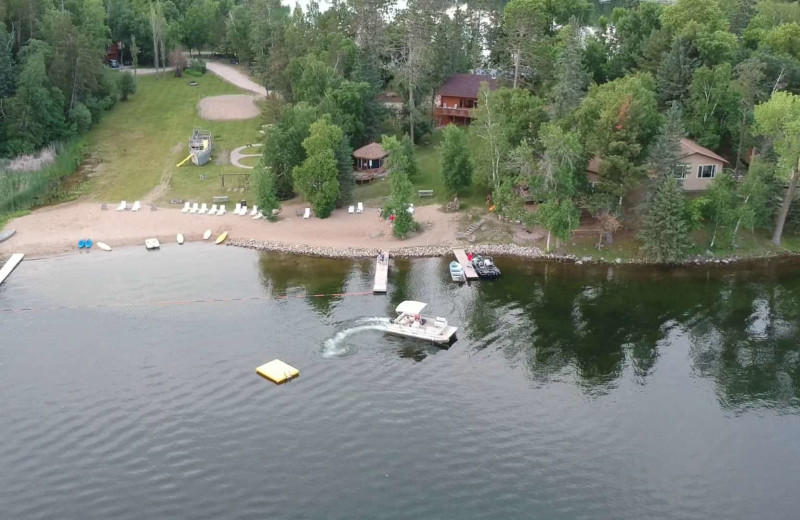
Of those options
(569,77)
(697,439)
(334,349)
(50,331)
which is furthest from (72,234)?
(697,439)

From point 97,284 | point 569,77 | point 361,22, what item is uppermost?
point 361,22

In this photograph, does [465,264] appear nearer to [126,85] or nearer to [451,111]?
[451,111]

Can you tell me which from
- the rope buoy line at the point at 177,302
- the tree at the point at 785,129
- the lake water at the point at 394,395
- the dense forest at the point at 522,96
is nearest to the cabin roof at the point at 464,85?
the dense forest at the point at 522,96

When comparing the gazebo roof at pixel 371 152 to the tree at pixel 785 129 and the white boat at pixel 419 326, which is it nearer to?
the white boat at pixel 419 326

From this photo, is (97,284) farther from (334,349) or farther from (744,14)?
(744,14)

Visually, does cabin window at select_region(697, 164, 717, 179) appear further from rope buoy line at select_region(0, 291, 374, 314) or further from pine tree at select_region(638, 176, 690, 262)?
rope buoy line at select_region(0, 291, 374, 314)

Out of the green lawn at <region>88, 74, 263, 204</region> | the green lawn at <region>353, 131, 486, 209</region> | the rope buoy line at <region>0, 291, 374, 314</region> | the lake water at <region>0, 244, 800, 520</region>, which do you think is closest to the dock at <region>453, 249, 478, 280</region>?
the lake water at <region>0, 244, 800, 520</region>
